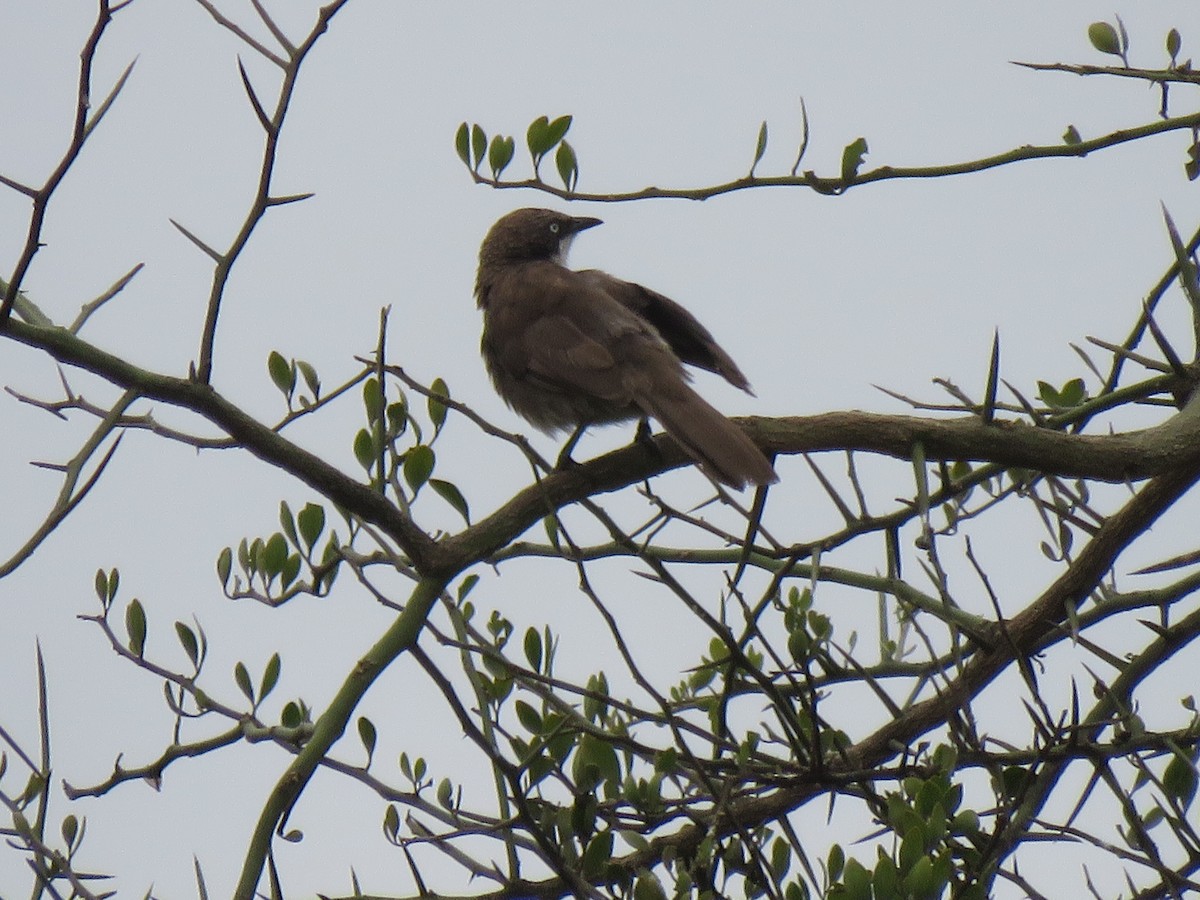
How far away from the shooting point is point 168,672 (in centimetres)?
358

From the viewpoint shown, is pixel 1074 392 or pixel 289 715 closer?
pixel 289 715

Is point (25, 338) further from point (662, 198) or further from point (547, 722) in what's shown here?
point (662, 198)

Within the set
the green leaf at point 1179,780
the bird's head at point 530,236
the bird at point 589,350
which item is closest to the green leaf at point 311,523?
the bird at point 589,350

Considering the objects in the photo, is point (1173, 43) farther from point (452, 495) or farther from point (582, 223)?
point (582, 223)

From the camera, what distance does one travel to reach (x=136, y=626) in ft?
11.8

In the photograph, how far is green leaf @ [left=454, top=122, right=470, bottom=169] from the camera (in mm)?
4133

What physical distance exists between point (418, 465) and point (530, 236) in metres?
4.24

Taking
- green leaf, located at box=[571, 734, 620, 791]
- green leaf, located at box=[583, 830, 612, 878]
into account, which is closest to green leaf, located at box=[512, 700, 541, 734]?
green leaf, located at box=[571, 734, 620, 791]

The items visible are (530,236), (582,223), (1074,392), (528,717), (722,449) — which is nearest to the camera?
(528,717)

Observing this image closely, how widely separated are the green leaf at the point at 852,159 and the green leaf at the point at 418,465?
1372 millimetres

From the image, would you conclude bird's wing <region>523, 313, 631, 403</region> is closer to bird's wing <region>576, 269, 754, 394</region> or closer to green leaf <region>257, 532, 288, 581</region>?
bird's wing <region>576, 269, 754, 394</region>

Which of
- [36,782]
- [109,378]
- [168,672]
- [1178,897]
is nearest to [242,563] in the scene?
[168,672]

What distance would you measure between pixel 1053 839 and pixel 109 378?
2316 millimetres

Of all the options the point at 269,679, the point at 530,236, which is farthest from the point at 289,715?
the point at 530,236
